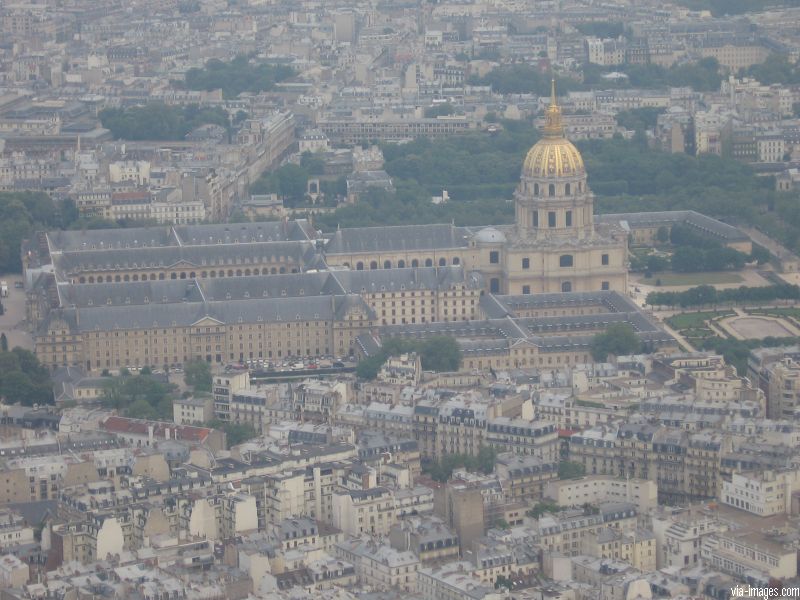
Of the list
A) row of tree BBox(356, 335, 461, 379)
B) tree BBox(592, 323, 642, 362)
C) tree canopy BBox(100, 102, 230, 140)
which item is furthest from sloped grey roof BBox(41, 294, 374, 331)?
tree canopy BBox(100, 102, 230, 140)

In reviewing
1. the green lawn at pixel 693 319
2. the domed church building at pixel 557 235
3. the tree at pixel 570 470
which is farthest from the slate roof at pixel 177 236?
the tree at pixel 570 470

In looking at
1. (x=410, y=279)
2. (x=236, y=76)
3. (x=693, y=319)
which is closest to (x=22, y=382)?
(x=410, y=279)

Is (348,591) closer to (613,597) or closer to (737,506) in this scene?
(613,597)

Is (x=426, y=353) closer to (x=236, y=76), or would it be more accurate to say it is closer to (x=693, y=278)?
(x=693, y=278)

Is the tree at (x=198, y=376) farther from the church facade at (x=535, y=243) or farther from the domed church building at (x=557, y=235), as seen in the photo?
the domed church building at (x=557, y=235)

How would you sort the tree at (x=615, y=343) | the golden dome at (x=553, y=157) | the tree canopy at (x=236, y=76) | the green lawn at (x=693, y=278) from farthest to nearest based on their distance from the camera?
1. the tree canopy at (x=236, y=76)
2. the green lawn at (x=693, y=278)
3. the golden dome at (x=553, y=157)
4. the tree at (x=615, y=343)

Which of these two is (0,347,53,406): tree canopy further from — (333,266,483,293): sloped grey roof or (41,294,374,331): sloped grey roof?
(333,266,483,293): sloped grey roof
